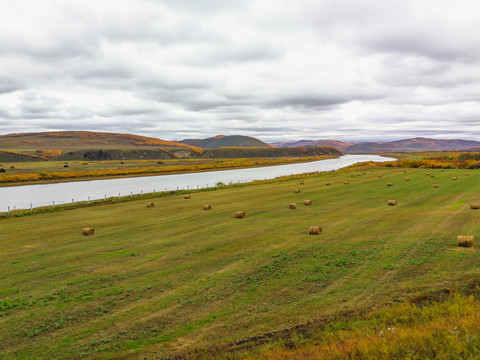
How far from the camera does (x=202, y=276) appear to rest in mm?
13203

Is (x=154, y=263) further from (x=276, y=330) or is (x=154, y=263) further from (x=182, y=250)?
(x=276, y=330)

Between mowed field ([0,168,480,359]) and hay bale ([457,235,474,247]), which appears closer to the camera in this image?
mowed field ([0,168,480,359])

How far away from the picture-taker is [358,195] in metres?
36.0

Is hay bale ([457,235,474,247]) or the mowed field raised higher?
hay bale ([457,235,474,247])

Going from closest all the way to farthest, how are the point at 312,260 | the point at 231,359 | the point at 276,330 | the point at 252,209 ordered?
the point at 231,359 < the point at 276,330 < the point at 312,260 < the point at 252,209

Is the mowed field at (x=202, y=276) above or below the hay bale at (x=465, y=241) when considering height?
below

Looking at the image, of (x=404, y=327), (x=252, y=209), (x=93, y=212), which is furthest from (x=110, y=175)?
(x=404, y=327)

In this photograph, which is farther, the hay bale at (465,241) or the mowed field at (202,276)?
the hay bale at (465,241)

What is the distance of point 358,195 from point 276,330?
3054 cm

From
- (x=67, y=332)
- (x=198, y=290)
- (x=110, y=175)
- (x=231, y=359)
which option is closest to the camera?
(x=231, y=359)

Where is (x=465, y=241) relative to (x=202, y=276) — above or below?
above

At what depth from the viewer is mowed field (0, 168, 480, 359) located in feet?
29.8

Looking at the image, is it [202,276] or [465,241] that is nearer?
[202,276]

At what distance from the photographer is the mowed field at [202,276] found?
29.8 feet
